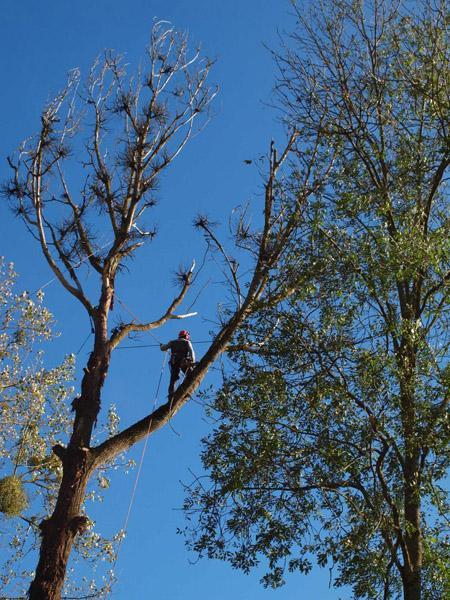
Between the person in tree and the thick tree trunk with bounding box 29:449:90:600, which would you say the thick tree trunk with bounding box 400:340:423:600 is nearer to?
the person in tree

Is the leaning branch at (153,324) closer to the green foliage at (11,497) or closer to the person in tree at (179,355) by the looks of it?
the person in tree at (179,355)

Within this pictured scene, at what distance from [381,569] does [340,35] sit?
808cm

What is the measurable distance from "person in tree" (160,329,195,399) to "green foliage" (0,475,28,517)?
381cm

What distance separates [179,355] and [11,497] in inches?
161

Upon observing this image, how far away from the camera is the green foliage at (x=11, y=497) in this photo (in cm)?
1437

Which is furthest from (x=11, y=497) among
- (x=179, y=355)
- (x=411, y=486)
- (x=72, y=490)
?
(x=411, y=486)

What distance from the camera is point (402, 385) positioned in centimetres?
1062

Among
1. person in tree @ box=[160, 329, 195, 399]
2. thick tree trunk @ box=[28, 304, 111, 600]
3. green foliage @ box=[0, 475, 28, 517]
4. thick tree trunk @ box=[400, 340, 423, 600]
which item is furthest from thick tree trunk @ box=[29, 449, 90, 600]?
green foliage @ box=[0, 475, 28, 517]

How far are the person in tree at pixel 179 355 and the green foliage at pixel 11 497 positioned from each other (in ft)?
12.5

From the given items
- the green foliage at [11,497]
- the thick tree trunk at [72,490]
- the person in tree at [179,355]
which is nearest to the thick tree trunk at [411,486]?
the person in tree at [179,355]

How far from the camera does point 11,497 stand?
14422mm

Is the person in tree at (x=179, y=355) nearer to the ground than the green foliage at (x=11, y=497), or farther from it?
farther from it

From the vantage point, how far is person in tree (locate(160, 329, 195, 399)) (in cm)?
1240

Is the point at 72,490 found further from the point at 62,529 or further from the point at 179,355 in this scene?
the point at 179,355
